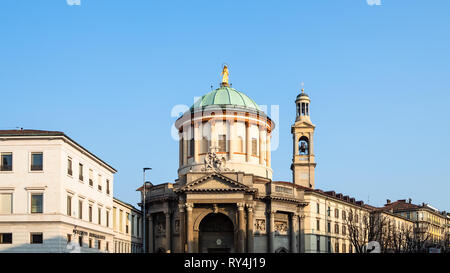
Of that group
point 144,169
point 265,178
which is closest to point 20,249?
point 144,169

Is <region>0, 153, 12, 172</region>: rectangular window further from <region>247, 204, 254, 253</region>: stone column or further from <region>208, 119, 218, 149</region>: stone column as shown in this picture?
<region>208, 119, 218, 149</region>: stone column

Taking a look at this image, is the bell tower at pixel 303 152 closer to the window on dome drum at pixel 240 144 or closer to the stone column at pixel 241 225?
the window on dome drum at pixel 240 144

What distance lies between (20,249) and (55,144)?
Answer: 9550 mm

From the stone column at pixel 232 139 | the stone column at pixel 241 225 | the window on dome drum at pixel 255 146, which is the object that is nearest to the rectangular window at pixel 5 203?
the stone column at pixel 241 225

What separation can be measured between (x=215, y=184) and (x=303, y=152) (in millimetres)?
38338

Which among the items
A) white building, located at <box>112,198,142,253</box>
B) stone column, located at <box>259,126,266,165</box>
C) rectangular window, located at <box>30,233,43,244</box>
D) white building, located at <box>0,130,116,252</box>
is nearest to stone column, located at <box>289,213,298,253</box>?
stone column, located at <box>259,126,266,165</box>

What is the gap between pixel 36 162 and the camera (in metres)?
53.4

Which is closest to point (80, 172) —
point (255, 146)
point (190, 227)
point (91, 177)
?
point (91, 177)

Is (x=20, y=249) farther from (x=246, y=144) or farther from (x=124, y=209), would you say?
(x=246, y=144)

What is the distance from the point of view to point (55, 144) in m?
53.5

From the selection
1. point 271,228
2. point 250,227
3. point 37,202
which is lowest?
point 271,228

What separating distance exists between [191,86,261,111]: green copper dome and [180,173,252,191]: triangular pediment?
1663cm

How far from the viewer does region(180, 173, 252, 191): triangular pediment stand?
76562 mm

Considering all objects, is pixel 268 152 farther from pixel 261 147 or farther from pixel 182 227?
pixel 182 227
